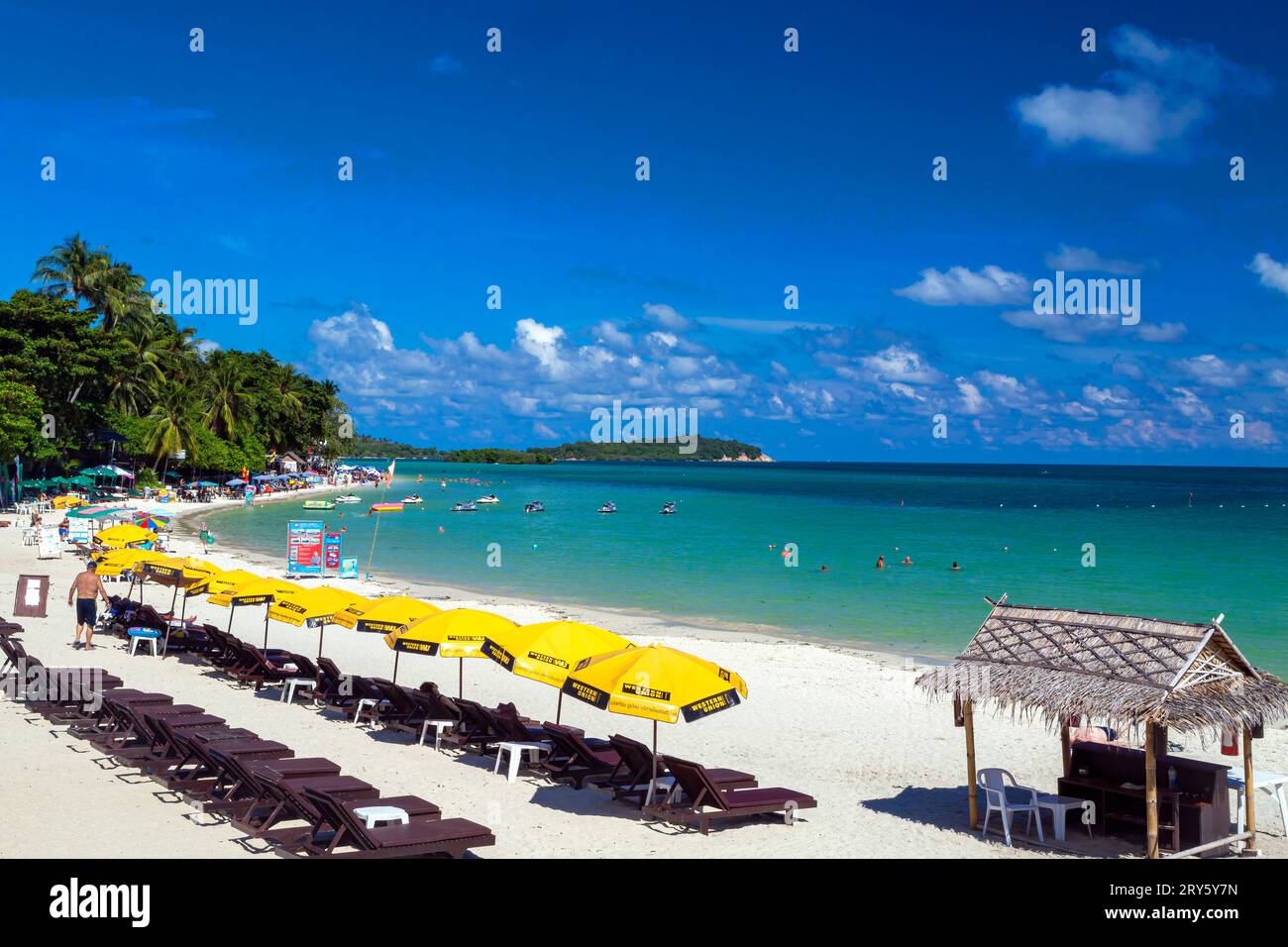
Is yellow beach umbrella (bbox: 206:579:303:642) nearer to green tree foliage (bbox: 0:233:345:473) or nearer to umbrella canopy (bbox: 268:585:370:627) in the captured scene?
umbrella canopy (bbox: 268:585:370:627)

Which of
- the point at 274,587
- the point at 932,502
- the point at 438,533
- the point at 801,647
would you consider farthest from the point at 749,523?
the point at 274,587

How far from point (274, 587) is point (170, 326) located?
240ft

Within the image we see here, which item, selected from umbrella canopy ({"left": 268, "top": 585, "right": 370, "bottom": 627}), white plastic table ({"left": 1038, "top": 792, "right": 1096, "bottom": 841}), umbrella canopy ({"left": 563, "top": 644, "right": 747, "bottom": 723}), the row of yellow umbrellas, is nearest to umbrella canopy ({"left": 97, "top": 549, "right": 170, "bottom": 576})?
the row of yellow umbrellas

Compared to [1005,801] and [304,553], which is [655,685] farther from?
[304,553]

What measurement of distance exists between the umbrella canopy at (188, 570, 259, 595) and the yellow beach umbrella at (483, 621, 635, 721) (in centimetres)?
689

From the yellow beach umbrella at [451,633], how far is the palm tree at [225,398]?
78.5 m

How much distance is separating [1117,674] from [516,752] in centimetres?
601

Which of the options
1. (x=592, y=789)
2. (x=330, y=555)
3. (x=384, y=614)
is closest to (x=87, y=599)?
(x=384, y=614)

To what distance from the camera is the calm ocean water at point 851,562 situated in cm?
2988

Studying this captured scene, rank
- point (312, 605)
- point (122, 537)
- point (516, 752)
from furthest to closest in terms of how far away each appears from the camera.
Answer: point (122, 537) < point (312, 605) < point (516, 752)

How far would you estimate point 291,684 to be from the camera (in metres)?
14.5

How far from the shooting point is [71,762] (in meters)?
10.6

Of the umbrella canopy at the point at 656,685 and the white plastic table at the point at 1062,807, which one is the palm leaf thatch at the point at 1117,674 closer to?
the white plastic table at the point at 1062,807
